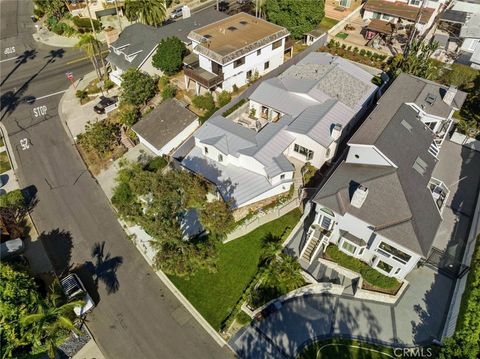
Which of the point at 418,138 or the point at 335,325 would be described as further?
the point at 418,138

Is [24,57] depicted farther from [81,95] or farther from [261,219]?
[261,219]

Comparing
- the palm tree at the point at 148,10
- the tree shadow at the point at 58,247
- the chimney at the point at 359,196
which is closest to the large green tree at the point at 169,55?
the palm tree at the point at 148,10

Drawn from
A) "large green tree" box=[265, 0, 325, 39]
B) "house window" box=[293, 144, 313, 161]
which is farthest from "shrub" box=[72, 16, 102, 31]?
"house window" box=[293, 144, 313, 161]

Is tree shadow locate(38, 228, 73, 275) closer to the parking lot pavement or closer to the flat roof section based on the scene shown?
the flat roof section

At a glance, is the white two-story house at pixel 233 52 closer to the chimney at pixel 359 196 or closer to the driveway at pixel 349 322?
the chimney at pixel 359 196

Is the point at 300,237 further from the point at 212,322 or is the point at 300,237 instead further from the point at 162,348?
the point at 162,348

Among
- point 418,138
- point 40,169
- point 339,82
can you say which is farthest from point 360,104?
point 40,169
